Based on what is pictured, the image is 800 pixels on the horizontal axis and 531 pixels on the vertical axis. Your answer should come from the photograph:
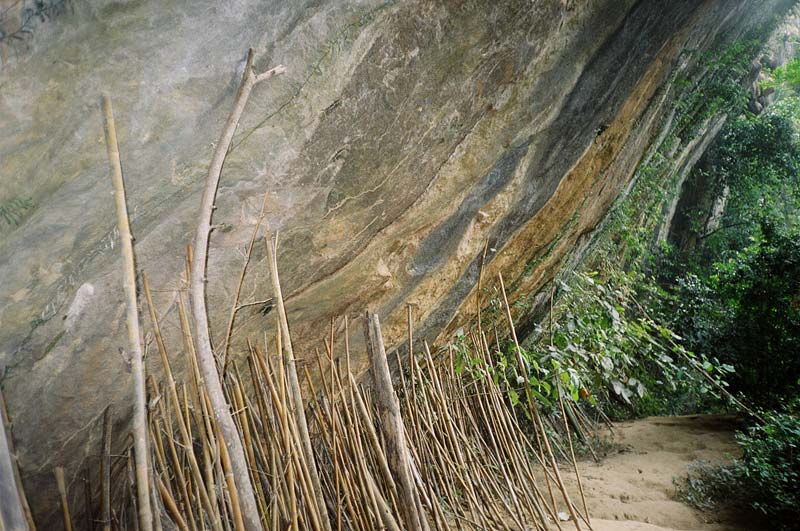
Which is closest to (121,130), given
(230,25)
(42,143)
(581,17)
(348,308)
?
(42,143)

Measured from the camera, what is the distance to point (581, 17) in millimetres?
1867

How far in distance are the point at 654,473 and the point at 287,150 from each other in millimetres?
3248

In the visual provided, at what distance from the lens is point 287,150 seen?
1.46m

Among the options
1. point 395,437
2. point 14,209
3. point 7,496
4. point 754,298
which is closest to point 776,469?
point 754,298

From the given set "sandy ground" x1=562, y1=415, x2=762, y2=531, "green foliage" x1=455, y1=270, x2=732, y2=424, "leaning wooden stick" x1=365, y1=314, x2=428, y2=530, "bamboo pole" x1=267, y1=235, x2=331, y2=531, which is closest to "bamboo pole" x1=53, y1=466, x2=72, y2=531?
"bamboo pole" x1=267, y1=235, x2=331, y2=531

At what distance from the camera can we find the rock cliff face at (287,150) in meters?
1.13

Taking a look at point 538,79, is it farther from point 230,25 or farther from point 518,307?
point 518,307

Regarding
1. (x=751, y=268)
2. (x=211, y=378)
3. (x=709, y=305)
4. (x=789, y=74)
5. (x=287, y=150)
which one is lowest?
(x=709, y=305)

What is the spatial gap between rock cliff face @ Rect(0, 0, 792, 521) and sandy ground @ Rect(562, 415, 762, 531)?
1.61m

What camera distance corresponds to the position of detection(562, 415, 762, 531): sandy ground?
8.52 feet

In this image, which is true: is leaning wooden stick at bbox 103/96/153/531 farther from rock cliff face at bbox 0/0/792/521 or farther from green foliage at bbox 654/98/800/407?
green foliage at bbox 654/98/800/407

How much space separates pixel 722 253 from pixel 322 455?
18.8 feet

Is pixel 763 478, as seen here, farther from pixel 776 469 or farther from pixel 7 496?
pixel 7 496

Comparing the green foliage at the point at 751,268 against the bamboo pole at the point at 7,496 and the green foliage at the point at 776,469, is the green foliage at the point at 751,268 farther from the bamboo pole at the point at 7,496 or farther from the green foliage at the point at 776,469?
the bamboo pole at the point at 7,496
